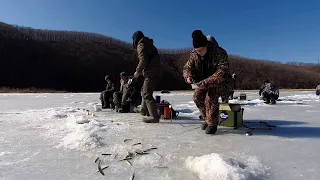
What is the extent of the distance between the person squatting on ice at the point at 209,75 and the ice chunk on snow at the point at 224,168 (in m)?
1.33

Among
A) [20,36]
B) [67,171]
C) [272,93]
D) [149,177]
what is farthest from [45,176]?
[20,36]

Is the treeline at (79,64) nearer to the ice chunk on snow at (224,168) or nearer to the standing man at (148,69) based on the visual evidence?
the standing man at (148,69)

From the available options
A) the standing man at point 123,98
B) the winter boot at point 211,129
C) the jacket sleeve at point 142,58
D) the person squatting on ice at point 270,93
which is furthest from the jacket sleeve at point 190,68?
the person squatting on ice at point 270,93

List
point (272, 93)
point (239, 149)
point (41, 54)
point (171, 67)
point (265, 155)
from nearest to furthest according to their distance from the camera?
1. point (265, 155)
2. point (239, 149)
3. point (272, 93)
4. point (41, 54)
5. point (171, 67)

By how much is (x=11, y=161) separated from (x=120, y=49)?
70.1 m

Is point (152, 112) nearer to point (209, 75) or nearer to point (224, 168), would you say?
point (209, 75)

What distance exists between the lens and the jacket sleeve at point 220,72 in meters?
3.43

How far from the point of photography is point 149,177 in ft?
6.59

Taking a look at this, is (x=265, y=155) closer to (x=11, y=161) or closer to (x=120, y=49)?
(x=11, y=161)

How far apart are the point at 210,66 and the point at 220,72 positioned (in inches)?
10.9

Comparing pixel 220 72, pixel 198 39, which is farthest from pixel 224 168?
pixel 198 39

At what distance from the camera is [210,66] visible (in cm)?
368

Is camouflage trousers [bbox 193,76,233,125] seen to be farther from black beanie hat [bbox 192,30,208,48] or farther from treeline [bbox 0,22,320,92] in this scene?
treeline [bbox 0,22,320,92]

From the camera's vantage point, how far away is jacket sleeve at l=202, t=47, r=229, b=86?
343 centimetres
